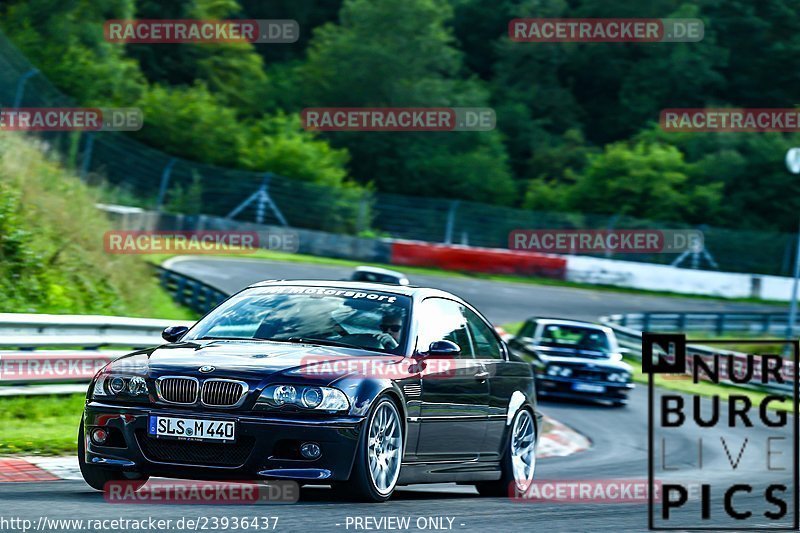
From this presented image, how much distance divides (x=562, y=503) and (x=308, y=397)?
2.53 m

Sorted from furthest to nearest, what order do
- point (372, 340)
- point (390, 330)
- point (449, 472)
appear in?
1. point (449, 472)
2. point (390, 330)
3. point (372, 340)

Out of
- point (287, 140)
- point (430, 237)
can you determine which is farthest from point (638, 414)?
point (287, 140)

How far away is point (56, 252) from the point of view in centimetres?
1731

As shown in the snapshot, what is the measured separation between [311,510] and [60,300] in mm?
9818

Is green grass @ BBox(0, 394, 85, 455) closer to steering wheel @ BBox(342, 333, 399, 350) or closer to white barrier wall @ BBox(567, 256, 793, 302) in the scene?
steering wheel @ BBox(342, 333, 399, 350)

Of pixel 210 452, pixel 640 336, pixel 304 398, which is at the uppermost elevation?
pixel 640 336

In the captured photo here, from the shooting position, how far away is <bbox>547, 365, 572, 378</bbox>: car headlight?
2128 cm

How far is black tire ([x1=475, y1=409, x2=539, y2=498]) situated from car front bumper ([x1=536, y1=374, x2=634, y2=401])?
1146cm

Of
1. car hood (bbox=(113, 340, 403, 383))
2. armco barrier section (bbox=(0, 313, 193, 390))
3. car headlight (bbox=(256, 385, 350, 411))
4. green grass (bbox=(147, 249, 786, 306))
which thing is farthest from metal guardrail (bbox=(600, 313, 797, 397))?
car headlight (bbox=(256, 385, 350, 411))

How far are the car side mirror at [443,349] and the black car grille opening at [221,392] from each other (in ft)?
5.08

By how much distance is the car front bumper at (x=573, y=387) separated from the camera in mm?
21344

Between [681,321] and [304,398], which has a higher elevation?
[681,321]

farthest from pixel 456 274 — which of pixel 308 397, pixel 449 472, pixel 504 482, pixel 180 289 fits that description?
pixel 308 397

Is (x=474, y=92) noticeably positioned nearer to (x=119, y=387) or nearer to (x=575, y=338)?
(x=575, y=338)
